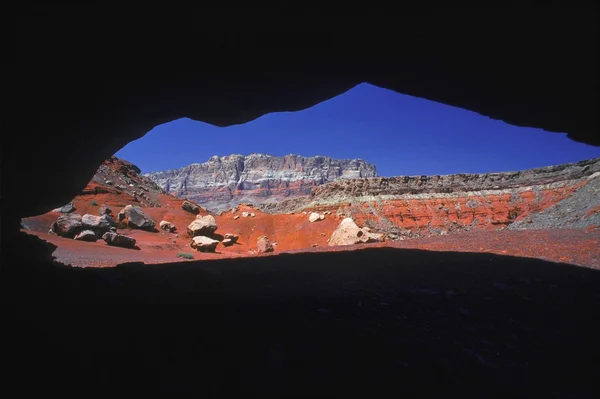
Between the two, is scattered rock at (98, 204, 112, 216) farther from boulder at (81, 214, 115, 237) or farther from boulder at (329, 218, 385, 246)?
boulder at (329, 218, 385, 246)

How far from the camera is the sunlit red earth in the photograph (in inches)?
413

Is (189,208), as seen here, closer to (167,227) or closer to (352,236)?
(167,227)

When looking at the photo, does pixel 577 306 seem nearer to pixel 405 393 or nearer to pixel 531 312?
pixel 531 312

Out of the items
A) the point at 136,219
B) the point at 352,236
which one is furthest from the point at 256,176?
the point at 352,236

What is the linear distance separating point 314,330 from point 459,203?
156ft

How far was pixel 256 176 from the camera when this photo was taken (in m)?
180

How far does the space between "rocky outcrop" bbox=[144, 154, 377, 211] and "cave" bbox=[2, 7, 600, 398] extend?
155852 mm

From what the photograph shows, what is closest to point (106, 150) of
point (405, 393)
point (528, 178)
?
point (405, 393)

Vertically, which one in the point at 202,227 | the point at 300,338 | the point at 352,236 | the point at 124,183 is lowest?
the point at 300,338

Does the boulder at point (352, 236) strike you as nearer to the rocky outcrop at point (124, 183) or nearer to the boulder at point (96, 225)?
the boulder at point (96, 225)

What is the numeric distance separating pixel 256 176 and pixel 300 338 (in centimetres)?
17927

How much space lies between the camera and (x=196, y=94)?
27.7 ft

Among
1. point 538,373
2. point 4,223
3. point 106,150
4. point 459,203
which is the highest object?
point 459,203

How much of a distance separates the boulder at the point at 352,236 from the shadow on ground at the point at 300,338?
1839 cm
